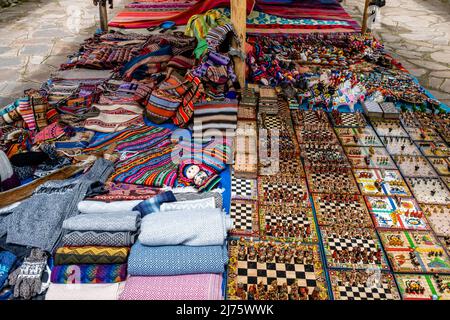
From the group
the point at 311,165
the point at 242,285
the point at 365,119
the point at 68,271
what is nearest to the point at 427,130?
the point at 365,119

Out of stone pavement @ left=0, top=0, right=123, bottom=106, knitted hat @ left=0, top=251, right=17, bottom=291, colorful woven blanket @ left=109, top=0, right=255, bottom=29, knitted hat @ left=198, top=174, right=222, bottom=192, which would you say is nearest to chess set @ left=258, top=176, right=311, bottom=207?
knitted hat @ left=198, top=174, right=222, bottom=192

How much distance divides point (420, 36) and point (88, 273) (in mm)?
8227

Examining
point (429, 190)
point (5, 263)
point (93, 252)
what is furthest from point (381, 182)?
point (5, 263)

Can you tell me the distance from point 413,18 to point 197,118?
7.56 meters

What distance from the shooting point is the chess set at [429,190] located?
3713mm

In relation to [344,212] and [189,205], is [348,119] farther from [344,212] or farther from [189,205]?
[189,205]

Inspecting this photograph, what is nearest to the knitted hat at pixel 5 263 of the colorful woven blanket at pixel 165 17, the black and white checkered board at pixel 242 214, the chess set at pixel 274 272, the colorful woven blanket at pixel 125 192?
the colorful woven blanket at pixel 125 192

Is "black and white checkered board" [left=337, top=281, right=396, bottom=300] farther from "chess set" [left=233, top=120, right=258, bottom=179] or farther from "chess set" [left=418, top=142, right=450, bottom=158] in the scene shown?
"chess set" [left=418, top=142, right=450, bottom=158]

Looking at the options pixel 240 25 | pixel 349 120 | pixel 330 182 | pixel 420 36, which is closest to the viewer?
pixel 330 182

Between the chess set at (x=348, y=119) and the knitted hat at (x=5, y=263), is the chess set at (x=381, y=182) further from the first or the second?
the knitted hat at (x=5, y=263)

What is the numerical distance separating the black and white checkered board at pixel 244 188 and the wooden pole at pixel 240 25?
1926 millimetres

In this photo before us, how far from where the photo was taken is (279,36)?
7.40m

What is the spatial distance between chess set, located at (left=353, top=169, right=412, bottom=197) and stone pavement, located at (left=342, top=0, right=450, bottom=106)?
254 centimetres

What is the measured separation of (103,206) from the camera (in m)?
3.21
